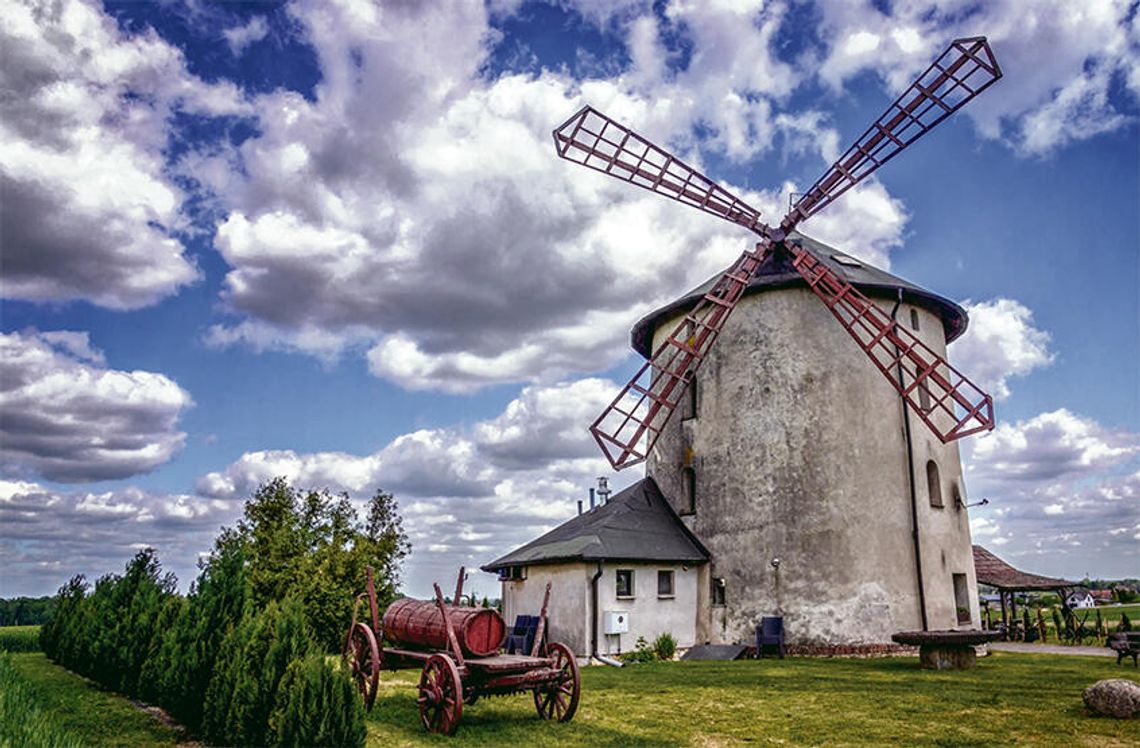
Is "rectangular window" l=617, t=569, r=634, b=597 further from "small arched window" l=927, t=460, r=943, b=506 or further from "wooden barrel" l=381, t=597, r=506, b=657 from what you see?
"wooden barrel" l=381, t=597, r=506, b=657

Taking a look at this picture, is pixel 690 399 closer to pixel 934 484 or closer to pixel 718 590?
pixel 718 590

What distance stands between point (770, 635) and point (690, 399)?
725 centimetres

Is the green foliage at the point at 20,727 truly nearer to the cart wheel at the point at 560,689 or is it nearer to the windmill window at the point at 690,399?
the cart wheel at the point at 560,689

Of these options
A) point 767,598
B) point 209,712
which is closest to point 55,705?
point 209,712

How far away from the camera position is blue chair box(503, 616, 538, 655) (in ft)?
38.0

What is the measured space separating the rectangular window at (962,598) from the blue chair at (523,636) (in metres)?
15.5

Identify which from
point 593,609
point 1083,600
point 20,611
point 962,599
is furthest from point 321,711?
point 1083,600

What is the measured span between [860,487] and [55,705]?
18048 millimetres

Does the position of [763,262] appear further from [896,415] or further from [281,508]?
[281,508]

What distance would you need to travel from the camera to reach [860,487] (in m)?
21.4

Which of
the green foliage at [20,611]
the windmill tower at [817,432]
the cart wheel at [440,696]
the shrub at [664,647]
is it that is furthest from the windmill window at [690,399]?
the green foliage at [20,611]

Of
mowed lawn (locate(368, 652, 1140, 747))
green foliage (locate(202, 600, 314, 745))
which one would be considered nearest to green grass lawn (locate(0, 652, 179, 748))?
green foliage (locate(202, 600, 314, 745))

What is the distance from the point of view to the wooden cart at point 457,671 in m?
9.98

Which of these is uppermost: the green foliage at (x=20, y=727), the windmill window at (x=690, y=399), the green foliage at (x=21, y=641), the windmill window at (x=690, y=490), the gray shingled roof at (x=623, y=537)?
the windmill window at (x=690, y=399)
